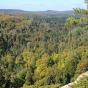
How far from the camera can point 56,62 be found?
74.1m

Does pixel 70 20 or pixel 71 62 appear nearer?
pixel 70 20

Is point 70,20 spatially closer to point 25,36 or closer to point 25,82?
point 25,82

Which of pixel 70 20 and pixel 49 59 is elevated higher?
pixel 70 20

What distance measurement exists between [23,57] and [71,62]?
38439 mm

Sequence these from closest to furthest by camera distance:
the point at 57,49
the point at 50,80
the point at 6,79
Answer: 1. the point at 6,79
2. the point at 50,80
3. the point at 57,49

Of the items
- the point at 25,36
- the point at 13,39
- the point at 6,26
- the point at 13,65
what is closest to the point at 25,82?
the point at 13,65

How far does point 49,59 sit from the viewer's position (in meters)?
70.6

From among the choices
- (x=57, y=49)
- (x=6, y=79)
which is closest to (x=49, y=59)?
(x=6, y=79)
